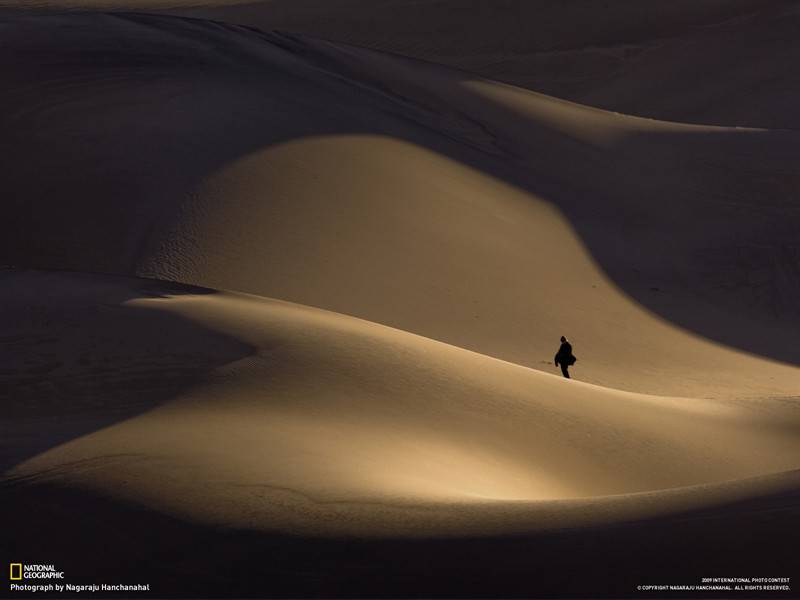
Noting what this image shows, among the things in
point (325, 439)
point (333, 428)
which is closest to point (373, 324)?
point (333, 428)

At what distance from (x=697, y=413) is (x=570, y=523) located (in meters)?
3.84

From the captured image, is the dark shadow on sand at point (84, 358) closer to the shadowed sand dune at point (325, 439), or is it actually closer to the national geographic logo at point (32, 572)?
the shadowed sand dune at point (325, 439)

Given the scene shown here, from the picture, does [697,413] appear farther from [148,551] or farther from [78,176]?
[78,176]

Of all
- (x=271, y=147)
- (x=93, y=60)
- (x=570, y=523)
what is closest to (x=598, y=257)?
(x=271, y=147)

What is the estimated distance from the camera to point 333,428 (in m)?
6.16

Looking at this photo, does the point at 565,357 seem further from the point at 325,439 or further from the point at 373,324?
the point at 325,439

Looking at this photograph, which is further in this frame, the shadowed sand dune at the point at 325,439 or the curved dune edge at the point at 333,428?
the curved dune edge at the point at 333,428

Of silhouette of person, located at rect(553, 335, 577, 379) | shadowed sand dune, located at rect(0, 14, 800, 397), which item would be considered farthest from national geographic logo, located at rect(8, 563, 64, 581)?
shadowed sand dune, located at rect(0, 14, 800, 397)

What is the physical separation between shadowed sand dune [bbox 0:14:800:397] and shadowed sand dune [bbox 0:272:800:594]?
2679mm

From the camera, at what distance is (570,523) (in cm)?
459

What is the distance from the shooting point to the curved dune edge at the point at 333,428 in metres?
4.89

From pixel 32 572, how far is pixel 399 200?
337 inches

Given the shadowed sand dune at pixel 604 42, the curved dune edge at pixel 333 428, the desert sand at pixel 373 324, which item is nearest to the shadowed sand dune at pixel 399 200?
the desert sand at pixel 373 324

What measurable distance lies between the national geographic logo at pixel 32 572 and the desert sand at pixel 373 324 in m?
0.07
